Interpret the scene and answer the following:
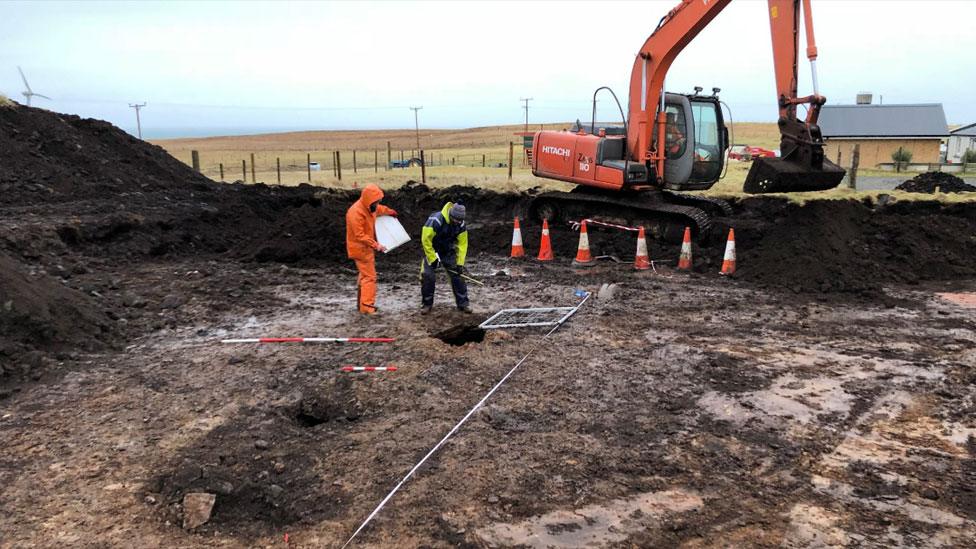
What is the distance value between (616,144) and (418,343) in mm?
6992

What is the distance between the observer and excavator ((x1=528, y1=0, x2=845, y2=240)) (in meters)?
9.38

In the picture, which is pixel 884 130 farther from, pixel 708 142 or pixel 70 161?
pixel 70 161

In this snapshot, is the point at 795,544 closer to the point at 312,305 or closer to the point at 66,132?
the point at 312,305

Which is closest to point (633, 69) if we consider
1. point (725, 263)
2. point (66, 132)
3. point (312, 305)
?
point (725, 263)

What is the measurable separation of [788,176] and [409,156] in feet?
188

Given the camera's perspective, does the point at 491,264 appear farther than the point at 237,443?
Yes

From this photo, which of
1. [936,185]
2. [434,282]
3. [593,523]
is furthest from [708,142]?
[936,185]

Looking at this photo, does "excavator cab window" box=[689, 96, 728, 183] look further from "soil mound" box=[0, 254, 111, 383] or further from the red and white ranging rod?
"soil mound" box=[0, 254, 111, 383]

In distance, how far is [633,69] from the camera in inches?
460

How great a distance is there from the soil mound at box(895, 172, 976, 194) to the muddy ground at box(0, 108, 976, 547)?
32.1 feet

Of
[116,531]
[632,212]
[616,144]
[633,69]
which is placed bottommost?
[116,531]

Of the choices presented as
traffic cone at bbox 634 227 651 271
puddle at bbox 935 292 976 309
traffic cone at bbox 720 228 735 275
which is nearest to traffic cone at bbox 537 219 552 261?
traffic cone at bbox 634 227 651 271

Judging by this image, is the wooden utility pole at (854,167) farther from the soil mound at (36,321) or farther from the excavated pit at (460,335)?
the soil mound at (36,321)

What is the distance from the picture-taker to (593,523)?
3863 mm
